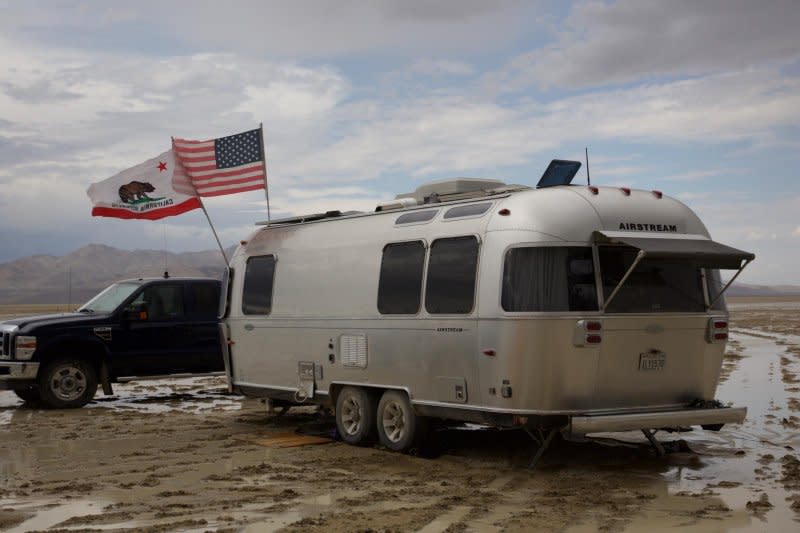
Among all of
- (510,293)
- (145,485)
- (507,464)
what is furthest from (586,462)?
(145,485)

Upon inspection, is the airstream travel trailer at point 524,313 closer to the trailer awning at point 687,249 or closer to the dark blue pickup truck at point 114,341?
the trailer awning at point 687,249

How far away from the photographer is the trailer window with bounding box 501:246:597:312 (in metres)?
10.0

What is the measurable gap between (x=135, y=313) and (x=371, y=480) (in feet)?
27.5

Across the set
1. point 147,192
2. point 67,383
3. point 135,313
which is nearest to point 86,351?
point 67,383

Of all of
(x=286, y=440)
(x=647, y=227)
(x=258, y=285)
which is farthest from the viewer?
(x=258, y=285)

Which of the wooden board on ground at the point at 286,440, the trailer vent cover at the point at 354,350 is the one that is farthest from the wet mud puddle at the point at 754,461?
the wooden board on ground at the point at 286,440

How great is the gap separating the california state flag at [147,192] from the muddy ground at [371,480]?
4.08m

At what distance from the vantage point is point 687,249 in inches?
404

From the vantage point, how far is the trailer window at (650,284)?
1029 centimetres

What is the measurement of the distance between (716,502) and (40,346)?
11.1m

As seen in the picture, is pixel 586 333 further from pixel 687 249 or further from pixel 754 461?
pixel 754 461

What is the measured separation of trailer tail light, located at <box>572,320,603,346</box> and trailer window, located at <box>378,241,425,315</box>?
6.46 feet

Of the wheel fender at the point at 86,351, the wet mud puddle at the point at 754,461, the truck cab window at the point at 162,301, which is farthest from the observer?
the truck cab window at the point at 162,301

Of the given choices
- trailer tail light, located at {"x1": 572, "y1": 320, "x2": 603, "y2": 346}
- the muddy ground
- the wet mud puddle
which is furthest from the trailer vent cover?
the wet mud puddle
